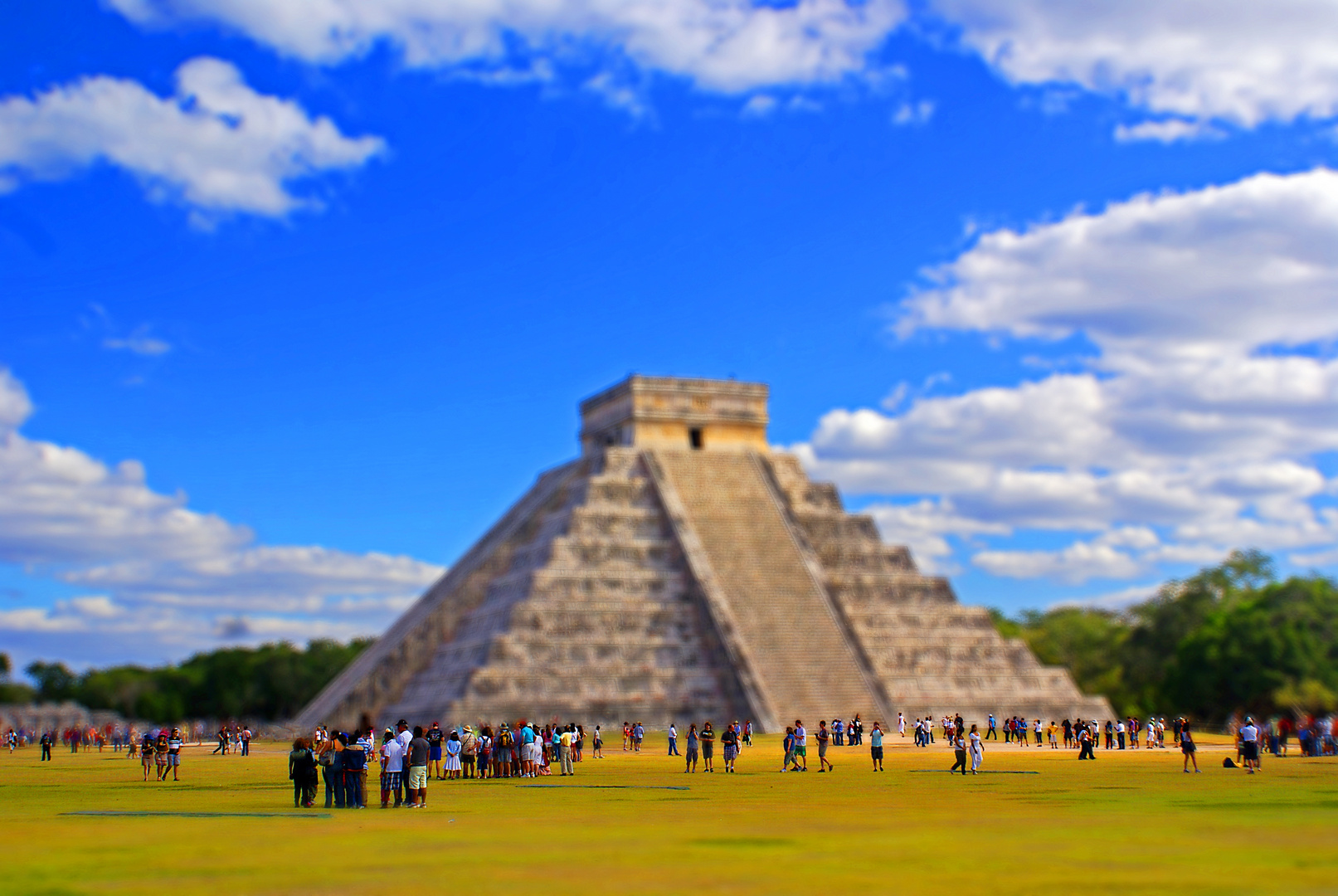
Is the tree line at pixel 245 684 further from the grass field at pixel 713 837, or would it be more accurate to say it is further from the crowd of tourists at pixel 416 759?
the grass field at pixel 713 837

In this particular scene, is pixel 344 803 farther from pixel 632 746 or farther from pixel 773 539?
pixel 773 539

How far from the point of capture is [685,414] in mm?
50125

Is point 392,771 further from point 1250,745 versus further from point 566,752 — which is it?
point 1250,745

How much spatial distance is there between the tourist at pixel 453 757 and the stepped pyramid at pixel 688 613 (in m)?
14.5

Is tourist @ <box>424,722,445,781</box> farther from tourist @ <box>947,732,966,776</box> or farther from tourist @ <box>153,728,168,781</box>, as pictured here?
tourist @ <box>947,732,966,776</box>

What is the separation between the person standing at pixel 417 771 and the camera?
16.9 meters

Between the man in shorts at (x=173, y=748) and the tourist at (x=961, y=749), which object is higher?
the man in shorts at (x=173, y=748)

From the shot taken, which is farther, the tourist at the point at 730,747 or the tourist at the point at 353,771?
the tourist at the point at 730,747

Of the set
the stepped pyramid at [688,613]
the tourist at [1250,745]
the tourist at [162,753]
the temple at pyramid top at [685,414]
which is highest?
the temple at pyramid top at [685,414]

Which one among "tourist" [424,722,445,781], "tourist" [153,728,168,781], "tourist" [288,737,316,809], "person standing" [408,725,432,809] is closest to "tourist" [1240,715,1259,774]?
"tourist" [424,722,445,781]

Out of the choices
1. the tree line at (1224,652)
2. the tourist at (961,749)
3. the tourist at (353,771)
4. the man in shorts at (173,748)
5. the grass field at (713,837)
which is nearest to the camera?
the grass field at (713,837)

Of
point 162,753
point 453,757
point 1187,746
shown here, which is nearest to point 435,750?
point 453,757

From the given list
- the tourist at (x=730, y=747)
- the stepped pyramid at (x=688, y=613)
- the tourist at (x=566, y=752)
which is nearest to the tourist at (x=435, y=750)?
the tourist at (x=566, y=752)

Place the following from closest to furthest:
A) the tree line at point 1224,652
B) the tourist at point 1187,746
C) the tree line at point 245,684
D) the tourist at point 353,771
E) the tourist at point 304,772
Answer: the tourist at point 353,771
the tourist at point 304,772
the tourist at point 1187,746
the tree line at point 1224,652
the tree line at point 245,684
